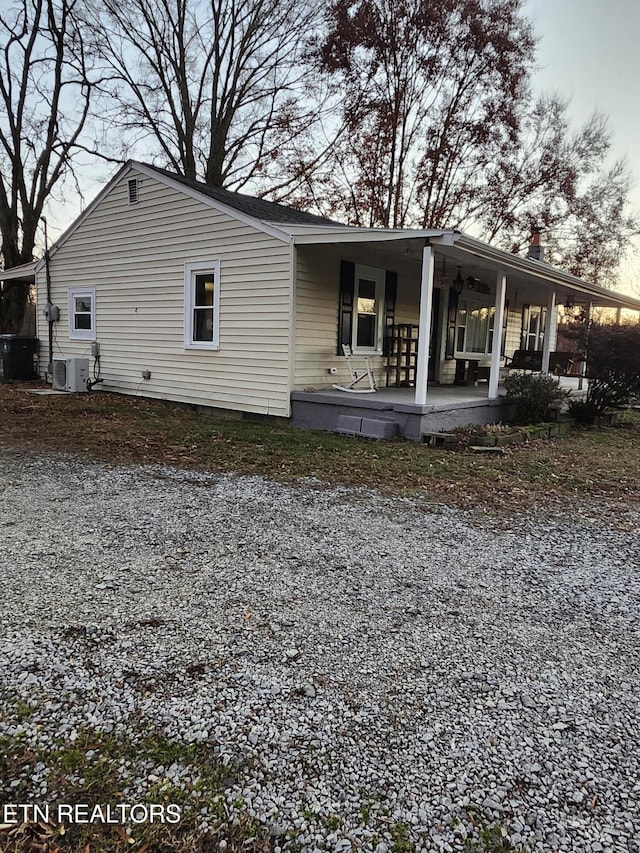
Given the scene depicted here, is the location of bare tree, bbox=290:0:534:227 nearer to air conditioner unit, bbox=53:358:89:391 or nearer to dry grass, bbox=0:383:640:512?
air conditioner unit, bbox=53:358:89:391

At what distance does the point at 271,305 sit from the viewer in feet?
27.3

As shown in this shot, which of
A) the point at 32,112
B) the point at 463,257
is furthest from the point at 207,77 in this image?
the point at 463,257

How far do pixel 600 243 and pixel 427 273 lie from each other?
16.1 m

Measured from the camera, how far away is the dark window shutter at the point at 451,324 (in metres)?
11.6

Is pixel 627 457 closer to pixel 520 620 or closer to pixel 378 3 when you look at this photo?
pixel 520 620

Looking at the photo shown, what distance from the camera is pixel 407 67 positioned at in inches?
729

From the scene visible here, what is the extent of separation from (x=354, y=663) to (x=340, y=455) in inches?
167

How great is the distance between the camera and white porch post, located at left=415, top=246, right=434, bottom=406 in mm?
6953

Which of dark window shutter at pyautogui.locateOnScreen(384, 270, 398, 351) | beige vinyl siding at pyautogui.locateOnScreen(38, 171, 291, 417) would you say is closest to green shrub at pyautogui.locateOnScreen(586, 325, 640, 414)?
dark window shutter at pyautogui.locateOnScreen(384, 270, 398, 351)

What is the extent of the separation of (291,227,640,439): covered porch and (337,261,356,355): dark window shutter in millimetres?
16

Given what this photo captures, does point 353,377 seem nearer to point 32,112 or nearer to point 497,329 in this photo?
point 497,329

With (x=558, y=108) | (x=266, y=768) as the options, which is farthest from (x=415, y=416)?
(x=558, y=108)

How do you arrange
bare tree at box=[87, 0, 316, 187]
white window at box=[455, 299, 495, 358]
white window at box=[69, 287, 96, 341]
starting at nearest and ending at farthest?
white window at box=[69, 287, 96, 341], white window at box=[455, 299, 495, 358], bare tree at box=[87, 0, 316, 187]
